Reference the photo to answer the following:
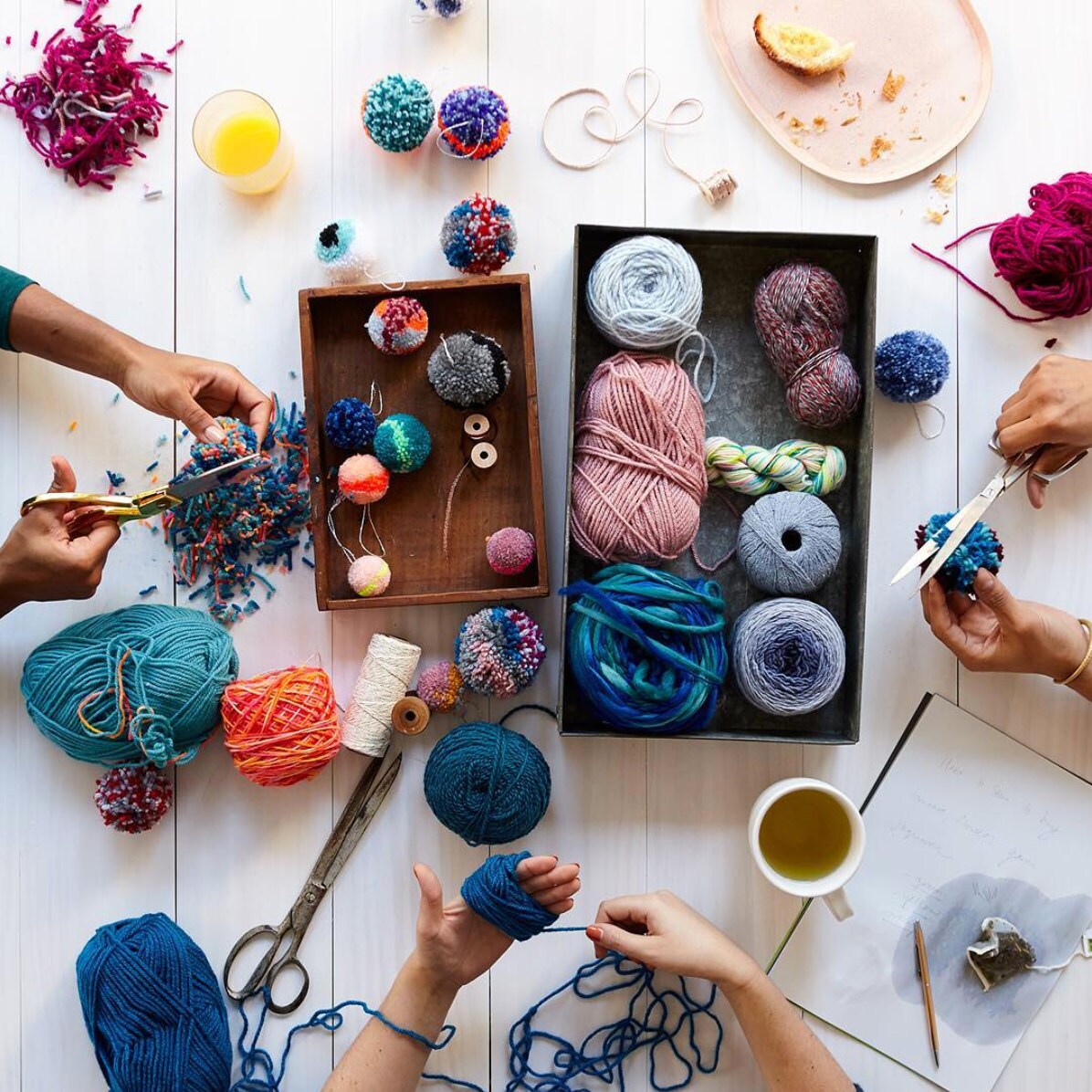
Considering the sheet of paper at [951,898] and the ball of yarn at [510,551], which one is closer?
the ball of yarn at [510,551]

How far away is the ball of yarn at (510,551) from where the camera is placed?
1.08 m

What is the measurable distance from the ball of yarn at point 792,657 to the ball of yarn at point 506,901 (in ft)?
1.04

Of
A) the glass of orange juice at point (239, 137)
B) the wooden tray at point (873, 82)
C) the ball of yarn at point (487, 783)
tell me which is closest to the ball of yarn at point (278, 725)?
the ball of yarn at point (487, 783)

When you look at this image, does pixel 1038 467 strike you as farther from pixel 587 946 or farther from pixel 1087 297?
pixel 587 946

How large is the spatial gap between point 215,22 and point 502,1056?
131 centimetres

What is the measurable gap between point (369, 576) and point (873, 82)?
2.76ft

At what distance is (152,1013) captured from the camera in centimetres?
110

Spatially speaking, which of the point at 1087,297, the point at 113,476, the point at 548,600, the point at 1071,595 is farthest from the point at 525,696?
the point at 1087,297

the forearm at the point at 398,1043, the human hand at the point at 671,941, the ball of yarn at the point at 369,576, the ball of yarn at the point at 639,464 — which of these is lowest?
the forearm at the point at 398,1043

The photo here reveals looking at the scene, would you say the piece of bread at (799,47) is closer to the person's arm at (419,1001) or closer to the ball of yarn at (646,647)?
the ball of yarn at (646,647)

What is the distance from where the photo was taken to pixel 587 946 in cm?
119

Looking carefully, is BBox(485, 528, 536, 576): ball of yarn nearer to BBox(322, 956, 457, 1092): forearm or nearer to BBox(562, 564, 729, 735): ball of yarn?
BBox(562, 564, 729, 735): ball of yarn

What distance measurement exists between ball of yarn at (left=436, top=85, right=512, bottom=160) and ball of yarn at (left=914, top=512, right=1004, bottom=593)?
0.66 m

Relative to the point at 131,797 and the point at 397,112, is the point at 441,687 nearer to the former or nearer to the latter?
the point at 131,797
